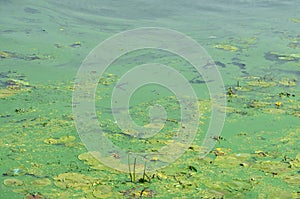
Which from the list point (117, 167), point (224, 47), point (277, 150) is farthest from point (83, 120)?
point (224, 47)

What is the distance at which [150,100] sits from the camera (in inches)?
140

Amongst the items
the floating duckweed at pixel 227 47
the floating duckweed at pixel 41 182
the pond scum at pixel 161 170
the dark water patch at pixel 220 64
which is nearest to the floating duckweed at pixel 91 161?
the pond scum at pixel 161 170

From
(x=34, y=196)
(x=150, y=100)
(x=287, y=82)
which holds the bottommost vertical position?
(x=34, y=196)

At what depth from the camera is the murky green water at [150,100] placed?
2494 millimetres

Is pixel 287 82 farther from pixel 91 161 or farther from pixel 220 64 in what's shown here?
pixel 91 161

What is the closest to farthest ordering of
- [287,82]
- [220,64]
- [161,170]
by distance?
[161,170]
[287,82]
[220,64]

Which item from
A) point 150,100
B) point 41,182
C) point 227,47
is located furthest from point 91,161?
point 227,47

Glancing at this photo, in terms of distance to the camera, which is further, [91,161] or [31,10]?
[31,10]

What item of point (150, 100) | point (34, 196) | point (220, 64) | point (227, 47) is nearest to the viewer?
point (34, 196)

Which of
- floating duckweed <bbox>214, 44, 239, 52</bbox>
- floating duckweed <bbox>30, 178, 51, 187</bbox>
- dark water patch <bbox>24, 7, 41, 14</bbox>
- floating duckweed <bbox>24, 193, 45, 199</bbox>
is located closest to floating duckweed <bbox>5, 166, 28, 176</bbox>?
floating duckweed <bbox>30, 178, 51, 187</bbox>

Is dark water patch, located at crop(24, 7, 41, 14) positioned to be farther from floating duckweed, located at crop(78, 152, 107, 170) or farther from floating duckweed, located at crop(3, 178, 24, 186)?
floating duckweed, located at crop(3, 178, 24, 186)

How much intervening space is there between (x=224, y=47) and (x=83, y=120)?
2067 millimetres

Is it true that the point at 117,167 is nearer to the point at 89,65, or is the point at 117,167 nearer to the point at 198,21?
the point at 89,65

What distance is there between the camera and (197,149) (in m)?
2.88
